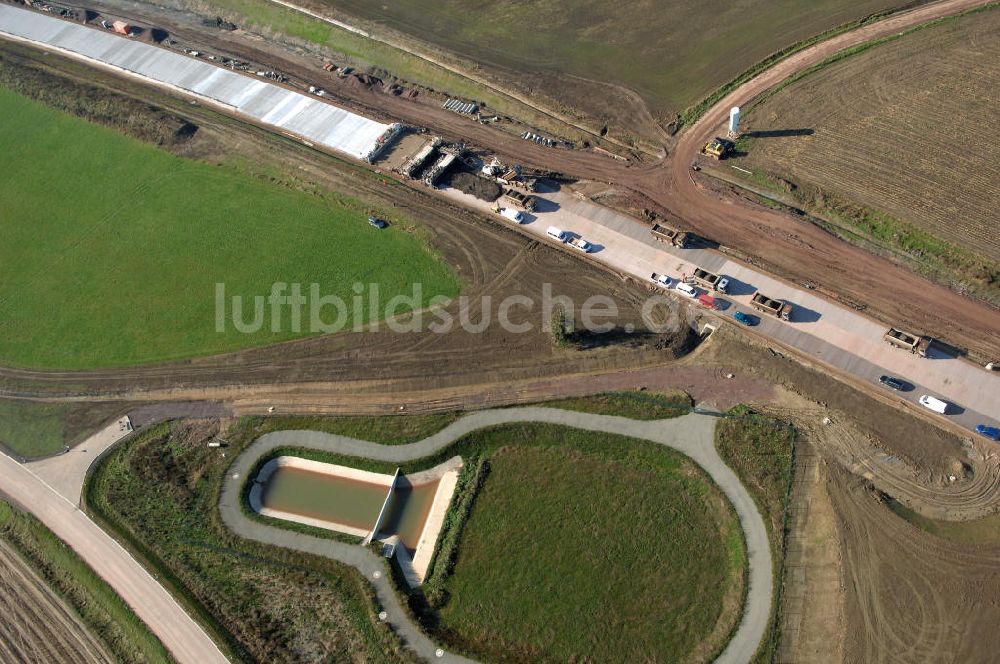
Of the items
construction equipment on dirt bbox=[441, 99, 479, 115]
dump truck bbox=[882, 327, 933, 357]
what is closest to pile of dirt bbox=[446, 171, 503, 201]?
construction equipment on dirt bbox=[441, 99, 479, 115]

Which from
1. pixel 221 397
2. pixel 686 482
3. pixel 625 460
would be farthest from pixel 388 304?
pixel 686 482

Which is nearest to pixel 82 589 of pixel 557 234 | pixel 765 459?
pixel 557 234

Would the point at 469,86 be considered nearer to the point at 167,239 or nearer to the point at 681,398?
the point at 167,239

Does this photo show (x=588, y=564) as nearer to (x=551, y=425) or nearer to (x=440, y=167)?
(x=551, y=425)

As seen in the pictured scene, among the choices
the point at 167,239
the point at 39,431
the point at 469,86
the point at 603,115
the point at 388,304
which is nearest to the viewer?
the point at 39,431

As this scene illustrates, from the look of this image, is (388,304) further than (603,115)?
No

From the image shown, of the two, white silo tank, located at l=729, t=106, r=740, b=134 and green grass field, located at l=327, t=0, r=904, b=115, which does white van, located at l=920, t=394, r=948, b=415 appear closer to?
white silo tank, located at l=729, t=106, r=740, b=134

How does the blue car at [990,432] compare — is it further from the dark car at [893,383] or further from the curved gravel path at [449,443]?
the curved gravel path at [449,443]
